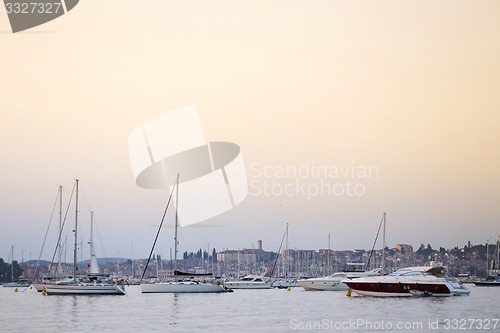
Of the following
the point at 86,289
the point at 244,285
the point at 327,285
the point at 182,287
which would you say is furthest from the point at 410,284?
the point at 244,285

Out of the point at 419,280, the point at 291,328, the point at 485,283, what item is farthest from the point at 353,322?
the point at 485,283

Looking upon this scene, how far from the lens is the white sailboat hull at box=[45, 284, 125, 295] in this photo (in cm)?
6394

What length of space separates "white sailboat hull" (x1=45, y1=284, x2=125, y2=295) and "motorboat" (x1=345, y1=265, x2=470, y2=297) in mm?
17901

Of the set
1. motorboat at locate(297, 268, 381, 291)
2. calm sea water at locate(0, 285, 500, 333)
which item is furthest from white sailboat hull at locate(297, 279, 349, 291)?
calm sea water at locate(0, 285, 500, 333)

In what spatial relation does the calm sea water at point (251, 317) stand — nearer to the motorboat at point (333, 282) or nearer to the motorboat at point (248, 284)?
the motorboat at point (333, 282)

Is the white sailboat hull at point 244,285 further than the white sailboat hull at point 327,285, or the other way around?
the white sailboat hull at point 244,285

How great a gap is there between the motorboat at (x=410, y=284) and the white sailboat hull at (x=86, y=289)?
17901mm

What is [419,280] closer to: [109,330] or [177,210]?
[177,210]

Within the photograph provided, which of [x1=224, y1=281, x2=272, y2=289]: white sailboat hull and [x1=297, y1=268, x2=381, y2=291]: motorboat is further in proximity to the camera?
[x1=224, y1=281, x2=272, y2=289]: white sailboat hull

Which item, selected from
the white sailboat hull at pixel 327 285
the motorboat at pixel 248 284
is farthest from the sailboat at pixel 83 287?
the motorboat at pixel 248 284

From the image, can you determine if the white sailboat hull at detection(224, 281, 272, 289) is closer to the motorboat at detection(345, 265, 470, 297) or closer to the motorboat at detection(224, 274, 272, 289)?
the motorboat at detection(224, 274, 272, 289)

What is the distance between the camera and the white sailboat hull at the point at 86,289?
6394 cm

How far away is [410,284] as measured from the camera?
194 feet

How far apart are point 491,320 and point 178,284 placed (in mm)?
33694
